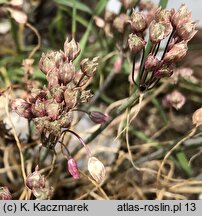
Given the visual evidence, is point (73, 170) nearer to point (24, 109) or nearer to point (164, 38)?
point (24, 109)

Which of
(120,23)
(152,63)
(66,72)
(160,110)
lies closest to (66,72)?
(66,72)

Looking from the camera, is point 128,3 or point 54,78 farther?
point 128,3

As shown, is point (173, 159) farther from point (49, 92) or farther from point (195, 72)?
point (49, 92)

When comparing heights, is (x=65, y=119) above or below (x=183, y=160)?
above

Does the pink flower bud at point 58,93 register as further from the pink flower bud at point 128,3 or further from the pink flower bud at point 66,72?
the pink flower bud at point 128,3

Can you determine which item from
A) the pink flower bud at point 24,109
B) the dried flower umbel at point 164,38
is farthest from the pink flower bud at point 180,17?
the pink flower bud at point 24,109

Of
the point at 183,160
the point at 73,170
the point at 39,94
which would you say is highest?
the point at 39,94

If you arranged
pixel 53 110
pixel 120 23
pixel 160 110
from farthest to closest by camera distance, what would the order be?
pixel 160 110
pixel 120 23
pixel 53 110

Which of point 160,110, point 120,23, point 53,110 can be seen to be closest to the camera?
A: point 53,110
